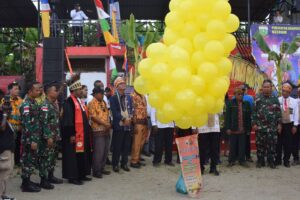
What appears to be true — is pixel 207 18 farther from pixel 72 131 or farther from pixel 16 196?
pixel 16 196

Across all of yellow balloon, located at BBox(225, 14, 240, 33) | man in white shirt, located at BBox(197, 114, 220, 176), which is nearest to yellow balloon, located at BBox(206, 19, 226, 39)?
yellow balloon, located at BBox(225, 14, 240, 33)

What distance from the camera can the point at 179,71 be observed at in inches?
227

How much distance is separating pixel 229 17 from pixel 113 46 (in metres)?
8.73

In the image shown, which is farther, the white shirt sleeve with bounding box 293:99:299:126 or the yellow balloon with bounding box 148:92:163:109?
the white shirt sleeve with bounding box 293:99:299:126

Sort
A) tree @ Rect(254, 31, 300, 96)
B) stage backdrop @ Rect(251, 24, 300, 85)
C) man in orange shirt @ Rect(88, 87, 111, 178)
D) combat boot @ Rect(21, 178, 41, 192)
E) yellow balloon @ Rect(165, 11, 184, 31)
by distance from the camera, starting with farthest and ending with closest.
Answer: stage backdrop @ Rect(251, 24, 300, 85) < tree @ Rect(254, 31, 300, 96) < man in orange shirt @ Rect(88, 87, 111, 178) < combat boot @ Rect(21, 178, 41, 192) < yellow balloon @ Rect(165, 11, 184, 31)

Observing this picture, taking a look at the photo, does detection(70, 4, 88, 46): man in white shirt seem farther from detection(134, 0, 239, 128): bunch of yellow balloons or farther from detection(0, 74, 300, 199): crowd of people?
detection(134, 0, 239, 128): bunch of yellow balloons

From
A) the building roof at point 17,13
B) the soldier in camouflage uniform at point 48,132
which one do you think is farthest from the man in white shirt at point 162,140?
the building roof at point 17,13

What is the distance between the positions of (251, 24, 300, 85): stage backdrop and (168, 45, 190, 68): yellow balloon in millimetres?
9158

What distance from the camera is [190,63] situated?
604cm

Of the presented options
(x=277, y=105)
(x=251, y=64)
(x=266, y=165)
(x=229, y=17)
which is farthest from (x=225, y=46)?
(x=251, y=64)

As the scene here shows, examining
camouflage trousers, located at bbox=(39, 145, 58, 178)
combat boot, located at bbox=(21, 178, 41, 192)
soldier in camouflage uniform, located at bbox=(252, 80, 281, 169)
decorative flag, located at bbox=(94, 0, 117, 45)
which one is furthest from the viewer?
decorative flag, located at bbox=(94, 0, 117, 45)

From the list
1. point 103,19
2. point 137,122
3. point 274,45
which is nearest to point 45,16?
point 103,19

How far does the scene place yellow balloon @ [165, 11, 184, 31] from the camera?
6066 millimetres

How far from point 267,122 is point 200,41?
3414 millimetres
